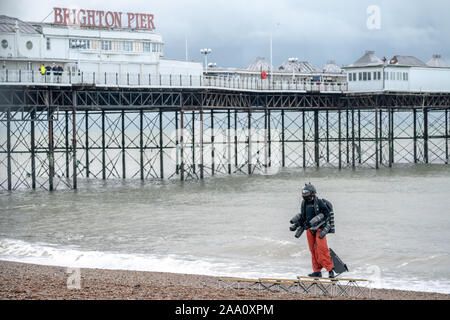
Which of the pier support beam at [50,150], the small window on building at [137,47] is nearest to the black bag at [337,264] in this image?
the pier support beam at [50,150]

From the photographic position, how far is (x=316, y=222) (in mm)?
16812

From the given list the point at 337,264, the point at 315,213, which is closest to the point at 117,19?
the point at 337,264

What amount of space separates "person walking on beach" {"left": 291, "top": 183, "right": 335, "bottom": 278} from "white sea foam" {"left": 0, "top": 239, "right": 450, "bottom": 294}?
120 inches

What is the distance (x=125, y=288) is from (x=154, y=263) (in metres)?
6.95

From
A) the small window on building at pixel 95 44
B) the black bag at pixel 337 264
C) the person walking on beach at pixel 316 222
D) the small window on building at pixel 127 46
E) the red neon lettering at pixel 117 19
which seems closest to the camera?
the person walking on beach at pixel 316 222

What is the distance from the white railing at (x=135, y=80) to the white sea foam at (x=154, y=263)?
69.7 ft

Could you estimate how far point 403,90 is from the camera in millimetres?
68125

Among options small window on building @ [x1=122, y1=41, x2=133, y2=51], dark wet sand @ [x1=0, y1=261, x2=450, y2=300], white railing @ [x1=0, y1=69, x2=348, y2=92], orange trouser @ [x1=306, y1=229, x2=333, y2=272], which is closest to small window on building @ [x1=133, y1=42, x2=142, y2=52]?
small window on building @ [x1=122, y1=41, x2=133, y2=51]

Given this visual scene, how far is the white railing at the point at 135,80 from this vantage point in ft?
156

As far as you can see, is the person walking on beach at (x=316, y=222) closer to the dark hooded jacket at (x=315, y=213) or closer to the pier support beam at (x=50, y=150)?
the dark hooded jacket at (x=315, y=213)

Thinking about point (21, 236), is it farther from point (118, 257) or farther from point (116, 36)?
point (116, 36)

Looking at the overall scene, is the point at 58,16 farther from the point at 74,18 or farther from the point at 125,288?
the point at 125,288
